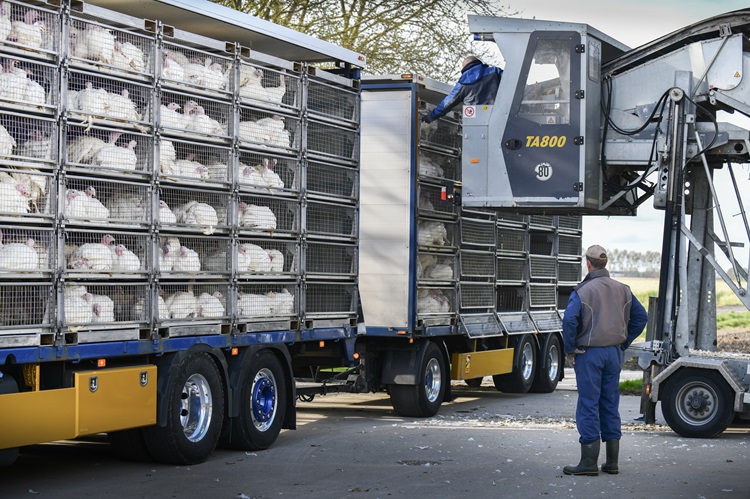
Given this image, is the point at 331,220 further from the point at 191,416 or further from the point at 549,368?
the point at 549,368

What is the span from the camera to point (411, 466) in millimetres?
11719

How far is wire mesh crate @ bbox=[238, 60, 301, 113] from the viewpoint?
42.2 ft

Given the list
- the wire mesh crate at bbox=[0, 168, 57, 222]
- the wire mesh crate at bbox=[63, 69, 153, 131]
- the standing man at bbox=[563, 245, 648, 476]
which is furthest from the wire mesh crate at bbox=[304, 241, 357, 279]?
the wire mesh crate at bbox=[0, 168, 57, 222]

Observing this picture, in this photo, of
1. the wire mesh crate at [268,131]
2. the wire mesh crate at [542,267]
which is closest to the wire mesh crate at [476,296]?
the wire mesh crate at [542,267]

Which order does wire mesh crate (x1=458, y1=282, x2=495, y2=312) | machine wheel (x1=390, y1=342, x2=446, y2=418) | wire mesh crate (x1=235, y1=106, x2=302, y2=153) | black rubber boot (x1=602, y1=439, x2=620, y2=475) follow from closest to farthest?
black rubber boot (x1=602, y1=439, x2=620, y2=475), wire mesh crate (x1=235, y1=106, x2=302, y2=153), machine wheel (x1=390, y1=342, x2=446, y2=418), wire mesh crate (x1=458, y1=282, x2=495, y2=312)

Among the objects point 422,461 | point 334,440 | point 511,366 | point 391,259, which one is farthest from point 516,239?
point 422,461

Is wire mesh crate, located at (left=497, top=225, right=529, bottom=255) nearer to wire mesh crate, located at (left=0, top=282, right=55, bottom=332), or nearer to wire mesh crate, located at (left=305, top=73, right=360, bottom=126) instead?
wire mesh crate, located at (left=305, top=73, right=360, bottom=126)

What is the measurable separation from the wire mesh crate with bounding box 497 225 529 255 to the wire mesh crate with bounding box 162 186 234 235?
298 inches

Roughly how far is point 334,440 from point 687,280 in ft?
15.5

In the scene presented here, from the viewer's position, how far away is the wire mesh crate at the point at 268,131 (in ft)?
42.1

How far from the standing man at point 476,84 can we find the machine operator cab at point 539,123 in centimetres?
16

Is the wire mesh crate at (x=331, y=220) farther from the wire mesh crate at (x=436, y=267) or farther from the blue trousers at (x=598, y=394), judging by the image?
the blue trousers at (x=598, y=394)

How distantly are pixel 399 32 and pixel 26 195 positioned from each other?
52.5ft

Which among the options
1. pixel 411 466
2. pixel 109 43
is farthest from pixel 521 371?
pixel 109 43
